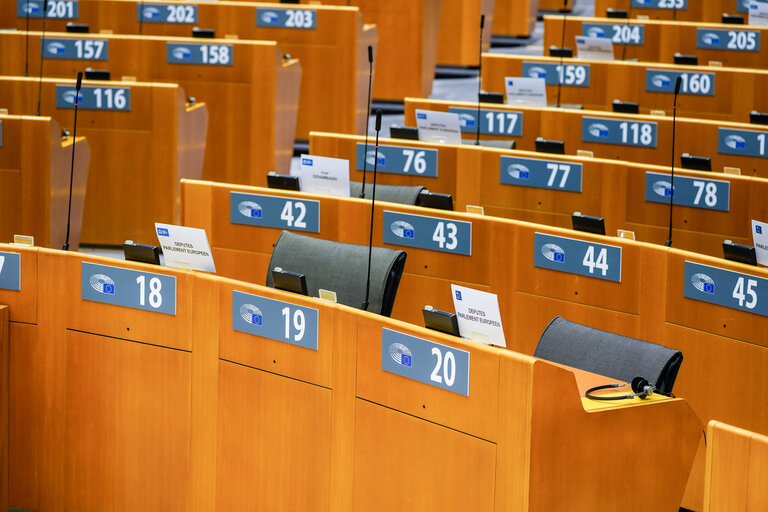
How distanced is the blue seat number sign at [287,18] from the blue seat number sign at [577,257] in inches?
147

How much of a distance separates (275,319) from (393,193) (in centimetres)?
175

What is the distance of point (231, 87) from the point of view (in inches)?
278

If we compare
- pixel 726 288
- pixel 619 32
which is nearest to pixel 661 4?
pixel 619 32

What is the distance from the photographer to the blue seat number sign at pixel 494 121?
644cm

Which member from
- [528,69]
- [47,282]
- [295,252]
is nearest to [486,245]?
[295,252]

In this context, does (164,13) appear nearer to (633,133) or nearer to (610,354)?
(633,133)

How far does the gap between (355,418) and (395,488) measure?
236 millimetres

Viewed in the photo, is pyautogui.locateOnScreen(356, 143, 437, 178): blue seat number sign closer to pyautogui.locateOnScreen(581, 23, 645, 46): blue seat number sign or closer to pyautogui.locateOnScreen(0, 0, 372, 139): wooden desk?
pyautogui.locateOnScreen(0, 0, 372, 139): wooden desk

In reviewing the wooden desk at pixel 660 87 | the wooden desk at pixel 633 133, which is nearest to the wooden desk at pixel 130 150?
the wooden desk at pixel 633 133

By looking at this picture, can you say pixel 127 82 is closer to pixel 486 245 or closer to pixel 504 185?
pixel 504 185

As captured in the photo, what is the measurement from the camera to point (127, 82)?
6.49 m

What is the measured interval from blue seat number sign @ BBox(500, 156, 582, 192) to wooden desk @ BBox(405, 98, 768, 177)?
0.92m

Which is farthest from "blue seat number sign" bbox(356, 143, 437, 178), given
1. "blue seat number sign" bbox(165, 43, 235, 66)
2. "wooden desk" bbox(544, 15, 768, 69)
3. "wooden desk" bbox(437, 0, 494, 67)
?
"wooden desk" bbox(437, 0, 494, 67)

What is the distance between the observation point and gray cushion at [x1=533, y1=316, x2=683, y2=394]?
331 centimetres
